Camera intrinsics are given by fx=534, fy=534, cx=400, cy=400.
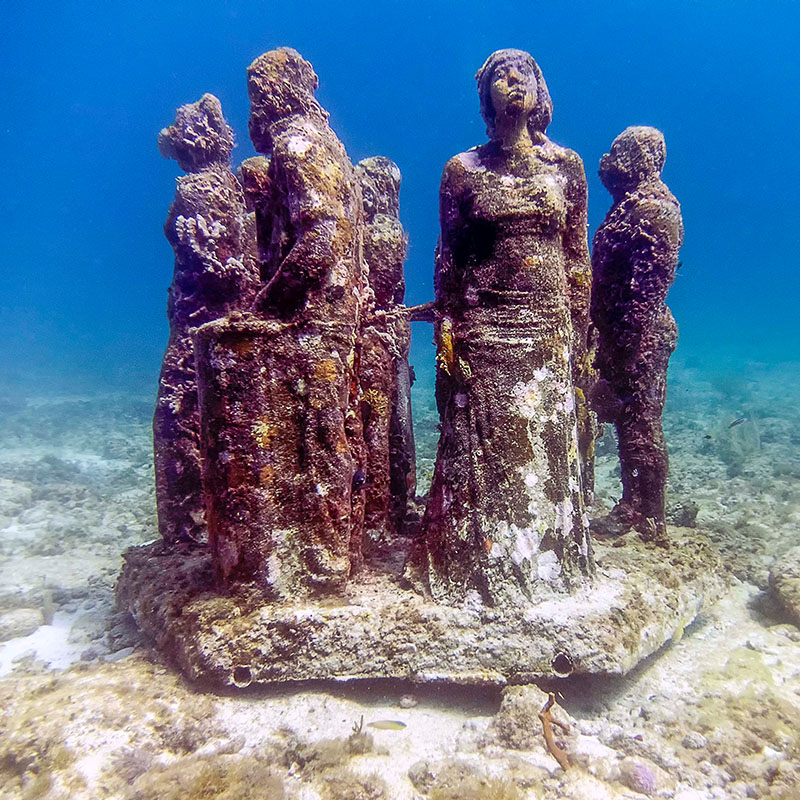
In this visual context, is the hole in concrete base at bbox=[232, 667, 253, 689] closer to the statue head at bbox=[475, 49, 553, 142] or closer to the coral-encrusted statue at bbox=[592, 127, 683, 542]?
the coral-encrusted statue at bbox=[592, 127, 683, 542]

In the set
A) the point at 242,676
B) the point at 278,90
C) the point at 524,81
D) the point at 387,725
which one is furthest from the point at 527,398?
the point at 278,90

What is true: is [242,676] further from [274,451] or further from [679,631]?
[679,631]

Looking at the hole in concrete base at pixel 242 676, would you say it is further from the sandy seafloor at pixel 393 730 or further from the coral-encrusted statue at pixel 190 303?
the coral-encrusted statue at pixel 190 303

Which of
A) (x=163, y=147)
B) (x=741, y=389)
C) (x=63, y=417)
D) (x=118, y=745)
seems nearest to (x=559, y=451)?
(x=118, y=745)

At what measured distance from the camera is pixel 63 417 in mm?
18781

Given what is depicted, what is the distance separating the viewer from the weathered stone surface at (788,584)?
4605 millimetres

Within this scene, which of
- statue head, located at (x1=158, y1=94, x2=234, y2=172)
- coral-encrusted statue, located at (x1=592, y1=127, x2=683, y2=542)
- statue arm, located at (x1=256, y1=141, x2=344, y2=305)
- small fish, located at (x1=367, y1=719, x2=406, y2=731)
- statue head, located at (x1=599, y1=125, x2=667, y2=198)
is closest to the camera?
small fish, located at (x1=367, y1=719, x2=406, y2=731)

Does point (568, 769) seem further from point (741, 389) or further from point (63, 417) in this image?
point (741, 389)

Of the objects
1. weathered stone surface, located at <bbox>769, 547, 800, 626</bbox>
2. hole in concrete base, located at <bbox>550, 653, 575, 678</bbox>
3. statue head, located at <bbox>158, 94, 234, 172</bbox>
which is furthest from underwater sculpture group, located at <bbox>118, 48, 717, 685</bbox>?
statue head, located at <bbox>158, 94, 234, 172</bbox>

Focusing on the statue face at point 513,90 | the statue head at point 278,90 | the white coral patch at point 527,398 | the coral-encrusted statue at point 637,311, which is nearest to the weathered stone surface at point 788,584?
the coral-encrusted statue at point 637,311

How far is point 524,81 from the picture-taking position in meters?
3.98

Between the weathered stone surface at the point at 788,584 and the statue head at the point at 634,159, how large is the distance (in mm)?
3807

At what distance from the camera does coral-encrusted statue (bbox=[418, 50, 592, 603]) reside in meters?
3.63

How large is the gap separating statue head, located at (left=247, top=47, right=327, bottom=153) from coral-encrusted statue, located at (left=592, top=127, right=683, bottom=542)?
2764mm
